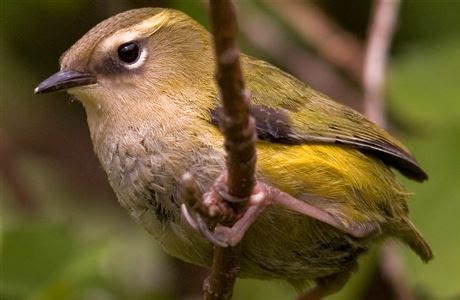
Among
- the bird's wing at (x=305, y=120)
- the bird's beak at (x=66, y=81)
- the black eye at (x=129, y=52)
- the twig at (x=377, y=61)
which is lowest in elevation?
the twig at (x=377, y=61)

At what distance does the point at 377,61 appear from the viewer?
4.99 metres

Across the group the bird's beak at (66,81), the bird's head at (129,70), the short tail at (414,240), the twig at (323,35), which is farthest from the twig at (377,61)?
the bird's beak at (66,81)

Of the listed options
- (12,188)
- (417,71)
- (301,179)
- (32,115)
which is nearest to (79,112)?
(32,115)

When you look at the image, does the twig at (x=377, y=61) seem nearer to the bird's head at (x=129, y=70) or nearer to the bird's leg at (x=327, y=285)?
the bird's leg at (x=327, y=285)

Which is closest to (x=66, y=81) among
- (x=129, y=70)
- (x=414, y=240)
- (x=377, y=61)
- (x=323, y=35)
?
(x=129, y=70)

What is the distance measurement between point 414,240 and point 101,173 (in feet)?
9.09

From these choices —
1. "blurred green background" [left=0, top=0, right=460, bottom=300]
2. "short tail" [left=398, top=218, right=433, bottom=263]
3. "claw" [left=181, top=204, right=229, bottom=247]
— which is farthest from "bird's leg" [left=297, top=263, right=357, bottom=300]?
"claw" [left=181, top=204, right=229, bottom=247]

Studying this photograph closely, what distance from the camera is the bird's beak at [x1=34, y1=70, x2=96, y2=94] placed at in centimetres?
366

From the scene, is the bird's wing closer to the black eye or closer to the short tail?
the short tail

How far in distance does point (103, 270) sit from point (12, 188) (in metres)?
0.83

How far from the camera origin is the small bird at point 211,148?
11.6ft

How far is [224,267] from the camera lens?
3.20 m

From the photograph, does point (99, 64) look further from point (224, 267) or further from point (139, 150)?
point (224, 267)

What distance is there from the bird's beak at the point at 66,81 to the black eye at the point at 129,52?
0.46 ft
